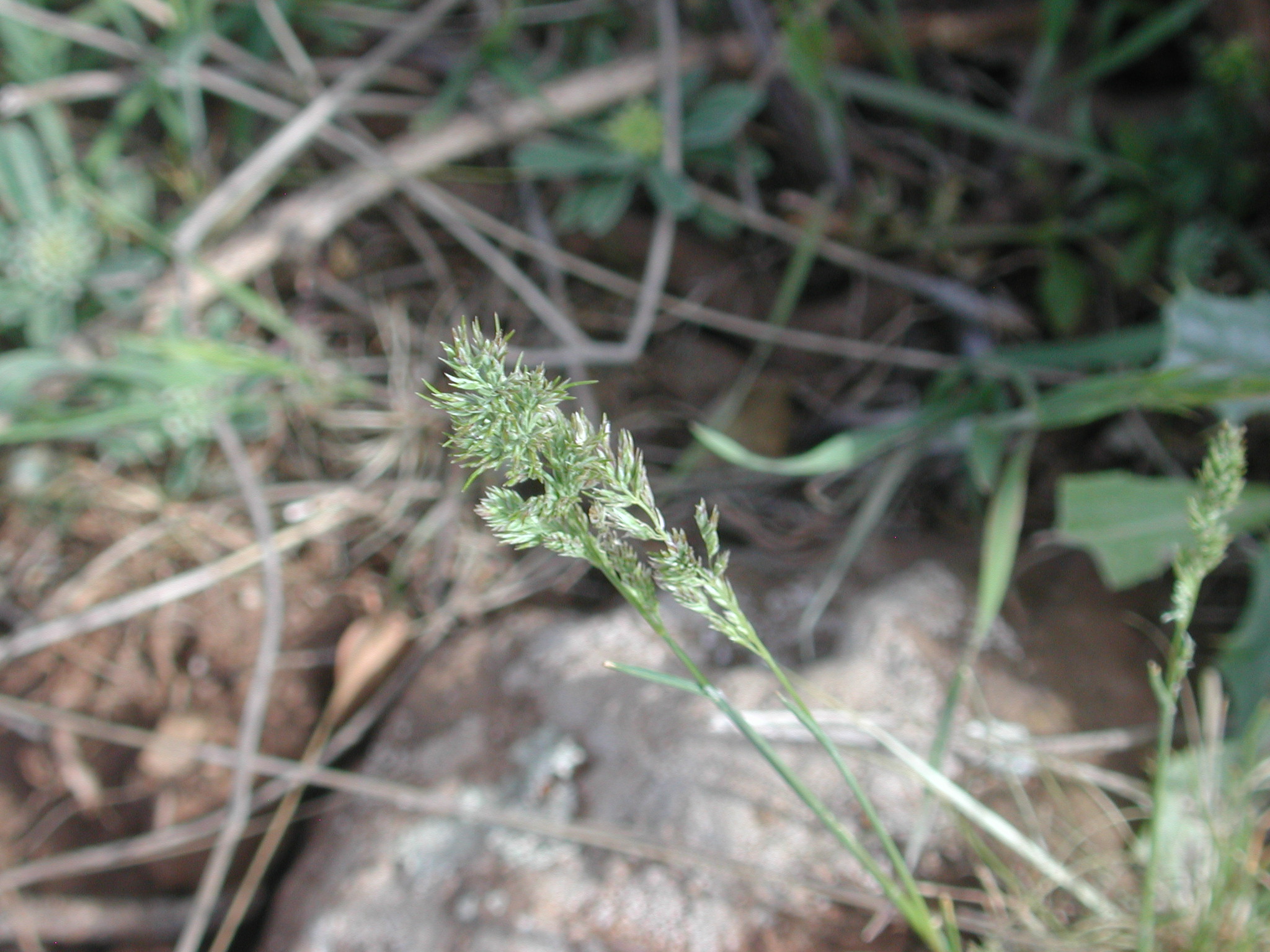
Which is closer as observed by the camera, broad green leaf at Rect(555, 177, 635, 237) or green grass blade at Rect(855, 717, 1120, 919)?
green grass blade at Rect(855, 717, 1120, 919)

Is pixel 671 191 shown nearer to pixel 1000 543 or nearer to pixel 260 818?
pixel 1000 543

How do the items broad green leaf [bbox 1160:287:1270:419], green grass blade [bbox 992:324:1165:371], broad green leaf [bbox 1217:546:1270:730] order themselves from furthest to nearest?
green grass blade [bbox 992:324:1165:371]
broad green leaf [bbox 1160:287:1270:419]
broad green leaf [bbox 1217:546:1270:730]

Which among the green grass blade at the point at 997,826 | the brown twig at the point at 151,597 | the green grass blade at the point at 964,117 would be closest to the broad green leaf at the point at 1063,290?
the green grass blade at the point at 964,117

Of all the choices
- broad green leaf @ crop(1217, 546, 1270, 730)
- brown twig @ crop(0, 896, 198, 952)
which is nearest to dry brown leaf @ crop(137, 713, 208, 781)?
brown twig @ crop(0, 896, 198, 952)

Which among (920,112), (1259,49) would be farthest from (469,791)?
(1259,49)

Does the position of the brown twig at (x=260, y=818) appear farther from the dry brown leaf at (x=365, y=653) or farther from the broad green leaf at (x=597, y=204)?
the broad green leaf at (x=597, y=204)

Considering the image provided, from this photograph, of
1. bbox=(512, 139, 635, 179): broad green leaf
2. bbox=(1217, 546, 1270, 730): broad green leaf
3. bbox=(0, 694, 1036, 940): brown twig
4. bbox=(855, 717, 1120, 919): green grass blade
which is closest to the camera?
bbox=(855, 717, 1120, 919): green grass blade

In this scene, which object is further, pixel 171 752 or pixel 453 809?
pixel 171 752

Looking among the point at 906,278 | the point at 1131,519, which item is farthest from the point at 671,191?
the point at 1131,519

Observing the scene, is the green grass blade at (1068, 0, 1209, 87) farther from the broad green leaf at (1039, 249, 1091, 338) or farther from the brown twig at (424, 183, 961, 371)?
the brown twig at (424, 183, 961, 371)
